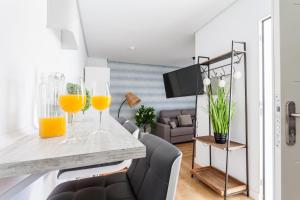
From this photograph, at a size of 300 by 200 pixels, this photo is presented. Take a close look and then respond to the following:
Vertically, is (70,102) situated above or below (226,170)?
above

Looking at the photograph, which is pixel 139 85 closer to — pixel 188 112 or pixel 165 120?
pixel 165 120

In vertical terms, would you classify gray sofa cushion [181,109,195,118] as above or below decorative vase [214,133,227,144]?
above

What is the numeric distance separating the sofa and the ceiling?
6.60 ft

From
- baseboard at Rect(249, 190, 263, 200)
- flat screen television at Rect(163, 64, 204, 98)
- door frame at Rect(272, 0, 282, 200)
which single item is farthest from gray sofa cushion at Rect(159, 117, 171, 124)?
door frame at Rect(272, 0, 282, 200)

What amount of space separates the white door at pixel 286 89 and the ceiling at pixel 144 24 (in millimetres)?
1494

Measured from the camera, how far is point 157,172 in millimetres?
679

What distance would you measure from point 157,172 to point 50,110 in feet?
1.77

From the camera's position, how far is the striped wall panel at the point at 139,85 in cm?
490

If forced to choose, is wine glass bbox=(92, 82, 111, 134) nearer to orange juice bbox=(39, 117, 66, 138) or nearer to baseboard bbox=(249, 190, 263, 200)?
orange juice bbox=(39, 117, 66, 138)

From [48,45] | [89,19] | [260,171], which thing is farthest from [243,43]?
[89,19]

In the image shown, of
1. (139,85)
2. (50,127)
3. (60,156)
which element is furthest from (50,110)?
(139,85)

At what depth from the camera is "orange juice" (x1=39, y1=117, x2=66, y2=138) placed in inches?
23.6

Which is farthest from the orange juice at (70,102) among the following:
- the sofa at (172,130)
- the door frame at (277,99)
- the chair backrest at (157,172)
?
the sofa at (172,130)

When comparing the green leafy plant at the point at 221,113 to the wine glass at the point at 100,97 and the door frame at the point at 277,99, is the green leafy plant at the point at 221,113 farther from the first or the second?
the wine glass at the point at 100,97
